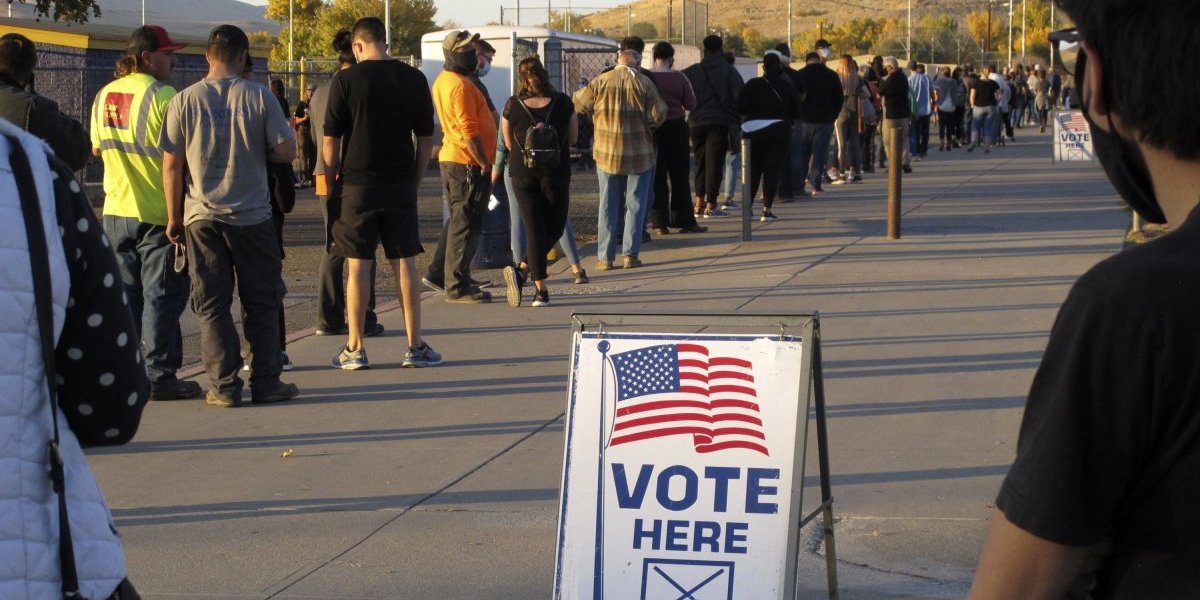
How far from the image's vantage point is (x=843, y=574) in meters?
4.82

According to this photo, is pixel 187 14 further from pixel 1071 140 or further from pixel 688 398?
pixel 688 398

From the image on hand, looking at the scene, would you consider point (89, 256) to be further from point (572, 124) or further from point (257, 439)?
point (572, 124)

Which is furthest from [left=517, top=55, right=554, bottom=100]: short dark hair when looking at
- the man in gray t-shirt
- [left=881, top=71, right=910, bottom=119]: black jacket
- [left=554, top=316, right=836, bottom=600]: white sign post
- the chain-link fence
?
[left=881, top=71, right=910, bottom=119]: black jacket

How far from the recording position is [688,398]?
4.16 meters

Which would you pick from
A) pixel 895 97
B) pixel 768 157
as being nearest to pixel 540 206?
pixel 768 157

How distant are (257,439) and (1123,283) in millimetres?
5760

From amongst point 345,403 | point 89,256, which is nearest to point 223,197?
point 345,403

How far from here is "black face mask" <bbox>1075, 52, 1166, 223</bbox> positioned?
5.37 feet

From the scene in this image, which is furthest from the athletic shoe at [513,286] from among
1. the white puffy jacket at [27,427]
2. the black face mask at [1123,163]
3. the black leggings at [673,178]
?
the black face mask at [1123,163]

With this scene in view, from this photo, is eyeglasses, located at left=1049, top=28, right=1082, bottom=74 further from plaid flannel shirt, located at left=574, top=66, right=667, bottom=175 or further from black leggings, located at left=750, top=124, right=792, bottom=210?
black leggings, located at left=750, top=124, right=792, bottom=210

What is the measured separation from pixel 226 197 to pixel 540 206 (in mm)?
3347

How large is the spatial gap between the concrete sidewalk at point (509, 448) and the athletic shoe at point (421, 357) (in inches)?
2.7

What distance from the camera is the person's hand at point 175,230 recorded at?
23.9 ft

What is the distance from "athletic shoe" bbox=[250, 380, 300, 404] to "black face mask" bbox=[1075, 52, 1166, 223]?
20.4 ft
